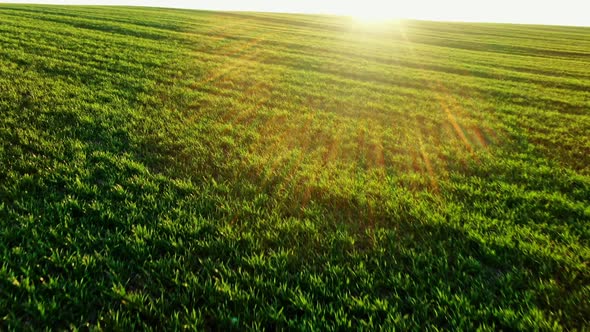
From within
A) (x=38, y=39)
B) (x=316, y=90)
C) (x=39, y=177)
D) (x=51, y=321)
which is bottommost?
(x=51, y=321)

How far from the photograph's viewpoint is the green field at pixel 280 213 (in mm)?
2598

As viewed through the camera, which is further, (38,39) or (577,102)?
(38,39)

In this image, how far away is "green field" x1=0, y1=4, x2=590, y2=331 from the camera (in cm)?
260

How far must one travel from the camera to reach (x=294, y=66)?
51.0 ft

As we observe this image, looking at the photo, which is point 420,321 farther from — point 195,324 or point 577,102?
point 577,102

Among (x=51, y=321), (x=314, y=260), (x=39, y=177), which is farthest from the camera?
(x=39, y=177)

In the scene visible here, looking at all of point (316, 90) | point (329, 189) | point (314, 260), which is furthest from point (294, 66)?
point (314, 260)

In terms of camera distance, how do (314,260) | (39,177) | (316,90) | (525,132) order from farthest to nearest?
(316,90) < (525,132) < (39,177) < (314,260)

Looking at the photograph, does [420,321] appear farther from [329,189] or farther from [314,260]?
[329,189]

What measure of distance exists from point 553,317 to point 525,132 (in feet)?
21.4

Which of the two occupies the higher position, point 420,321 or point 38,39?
point 38,39

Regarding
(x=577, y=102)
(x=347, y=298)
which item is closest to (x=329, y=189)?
(x=347, y=298)

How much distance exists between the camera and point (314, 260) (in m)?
3.15

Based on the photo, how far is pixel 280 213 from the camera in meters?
3.94
